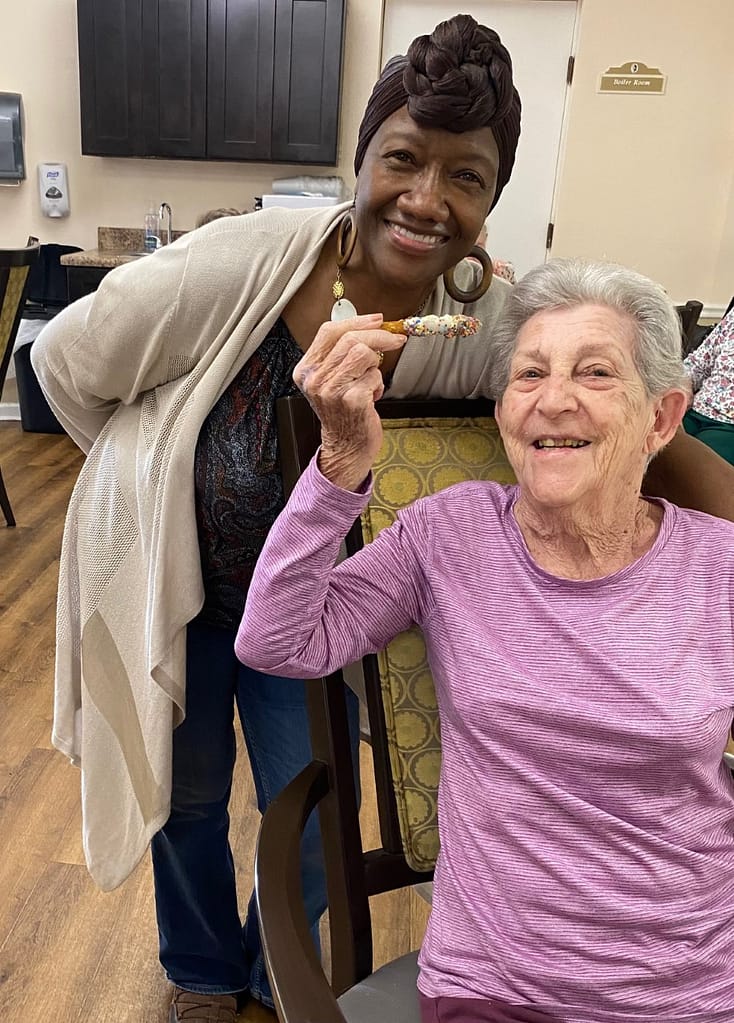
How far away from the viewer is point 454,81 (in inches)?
34.9

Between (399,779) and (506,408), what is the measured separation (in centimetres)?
47

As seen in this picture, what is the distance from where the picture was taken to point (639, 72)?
14.9ft

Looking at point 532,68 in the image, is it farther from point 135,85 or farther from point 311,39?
point 135,85

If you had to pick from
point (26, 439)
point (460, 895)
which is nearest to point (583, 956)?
point (460, 895)

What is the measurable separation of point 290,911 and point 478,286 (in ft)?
2.52

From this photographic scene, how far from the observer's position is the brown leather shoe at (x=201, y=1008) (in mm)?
1454

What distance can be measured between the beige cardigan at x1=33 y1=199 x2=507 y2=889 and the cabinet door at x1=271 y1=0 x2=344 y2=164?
3.79 metres

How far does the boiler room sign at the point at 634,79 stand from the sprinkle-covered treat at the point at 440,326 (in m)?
4.25

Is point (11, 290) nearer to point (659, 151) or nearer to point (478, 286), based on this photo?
point (478, 286)

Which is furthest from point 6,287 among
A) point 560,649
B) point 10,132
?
point 560,649

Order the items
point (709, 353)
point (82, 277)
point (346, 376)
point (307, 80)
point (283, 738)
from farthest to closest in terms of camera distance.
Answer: point (307, 80)
point (82, 277)
point (709, 353)
point (283, 738)
point (346, 376)

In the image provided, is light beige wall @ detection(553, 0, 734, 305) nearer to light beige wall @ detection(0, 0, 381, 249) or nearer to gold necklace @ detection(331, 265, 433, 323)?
light beige wall @ detection(0, 0, 381, 249)

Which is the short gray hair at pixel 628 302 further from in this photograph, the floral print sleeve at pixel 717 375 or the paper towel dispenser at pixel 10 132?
the paper towel dispenser at pixel 10 132

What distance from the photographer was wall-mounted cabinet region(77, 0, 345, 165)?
441cm
